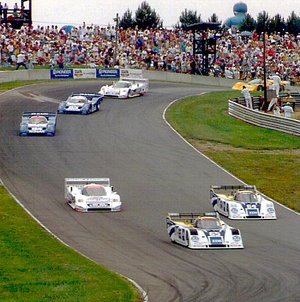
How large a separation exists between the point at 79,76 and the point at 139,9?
39380mm

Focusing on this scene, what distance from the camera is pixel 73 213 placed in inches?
1164

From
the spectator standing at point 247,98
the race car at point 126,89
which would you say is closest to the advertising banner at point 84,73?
the race car at point 126,89

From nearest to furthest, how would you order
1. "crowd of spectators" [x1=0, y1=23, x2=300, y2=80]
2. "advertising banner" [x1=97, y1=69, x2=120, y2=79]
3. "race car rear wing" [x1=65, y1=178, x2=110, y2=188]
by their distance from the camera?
"race car rear wing" [x1=65, y1=178, x2=110, y2=188] → "crowd of spectators" [x1=0, y1=23, x2=300, y2=80] → "advertising banner" [x1=97, y1=69, x2=120, y2=79]

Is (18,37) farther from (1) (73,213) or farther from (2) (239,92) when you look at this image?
(1) (73,213)

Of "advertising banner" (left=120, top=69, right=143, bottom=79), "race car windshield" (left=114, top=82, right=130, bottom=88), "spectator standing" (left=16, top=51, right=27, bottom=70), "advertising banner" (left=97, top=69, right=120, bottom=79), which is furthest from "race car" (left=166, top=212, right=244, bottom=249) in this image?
"advertising banner" (left=97, top=69, right=120, bottom=79)

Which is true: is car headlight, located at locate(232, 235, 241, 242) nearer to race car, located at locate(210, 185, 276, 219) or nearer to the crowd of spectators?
race car, located at locate(210, 185, 276, 219)

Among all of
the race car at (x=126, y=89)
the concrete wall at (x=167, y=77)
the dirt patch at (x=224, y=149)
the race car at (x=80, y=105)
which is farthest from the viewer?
the concrete wall at (x=167, y=77)

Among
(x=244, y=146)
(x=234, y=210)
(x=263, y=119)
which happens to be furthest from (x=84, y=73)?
(x=234, y=210)

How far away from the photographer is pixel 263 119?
2026 inches

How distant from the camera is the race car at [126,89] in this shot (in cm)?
5878

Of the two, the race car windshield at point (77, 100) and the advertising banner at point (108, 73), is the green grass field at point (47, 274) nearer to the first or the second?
the race car windshield at point (77, 100)

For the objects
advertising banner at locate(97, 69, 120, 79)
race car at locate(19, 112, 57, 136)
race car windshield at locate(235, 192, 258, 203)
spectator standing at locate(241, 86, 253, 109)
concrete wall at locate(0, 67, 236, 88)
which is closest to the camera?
race car windshield at locate(235, 192, 258, 203)

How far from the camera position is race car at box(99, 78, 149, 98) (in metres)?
58.8

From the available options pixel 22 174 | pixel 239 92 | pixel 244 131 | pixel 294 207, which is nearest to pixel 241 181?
pixel 294 207
